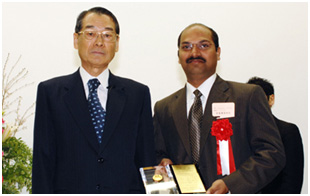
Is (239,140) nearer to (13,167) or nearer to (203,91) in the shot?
(203,91)

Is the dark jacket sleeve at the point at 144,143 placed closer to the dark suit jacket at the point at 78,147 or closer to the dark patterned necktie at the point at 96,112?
the dark suit jacket at the point at 78,147

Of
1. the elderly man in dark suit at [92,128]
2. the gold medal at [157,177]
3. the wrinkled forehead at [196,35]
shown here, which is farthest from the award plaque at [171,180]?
the wrinkled forehead at [196,35]

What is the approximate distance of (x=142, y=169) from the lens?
6.51 feet

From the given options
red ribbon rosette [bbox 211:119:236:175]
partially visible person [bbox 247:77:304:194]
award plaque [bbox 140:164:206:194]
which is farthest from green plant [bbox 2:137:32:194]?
partially visible person [bbox 247:77:304:194]

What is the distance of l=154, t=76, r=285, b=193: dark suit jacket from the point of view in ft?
7.13

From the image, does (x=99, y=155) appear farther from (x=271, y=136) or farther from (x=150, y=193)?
(x=271, y=136)

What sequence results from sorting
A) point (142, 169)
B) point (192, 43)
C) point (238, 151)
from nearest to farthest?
point (142, 169)
point (238, 151)
point (192, 43)

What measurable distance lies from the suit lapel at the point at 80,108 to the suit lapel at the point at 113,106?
0.07m

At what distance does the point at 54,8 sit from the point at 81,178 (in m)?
2.44

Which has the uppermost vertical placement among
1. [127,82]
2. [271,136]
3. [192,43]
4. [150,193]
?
[192,43]

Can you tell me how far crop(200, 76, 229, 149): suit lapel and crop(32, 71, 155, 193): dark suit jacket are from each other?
482 millimetres

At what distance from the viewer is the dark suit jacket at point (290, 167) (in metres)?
3.08

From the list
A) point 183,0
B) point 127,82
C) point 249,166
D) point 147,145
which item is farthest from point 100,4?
point 249,166

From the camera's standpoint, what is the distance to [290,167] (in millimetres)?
3092
